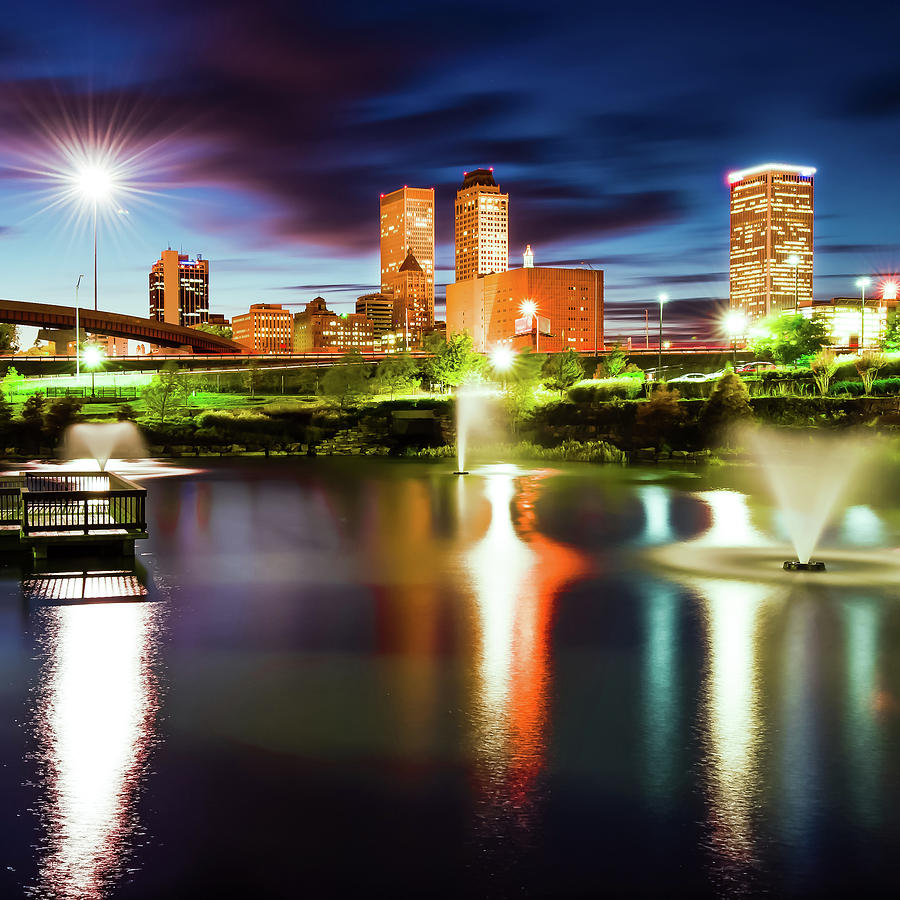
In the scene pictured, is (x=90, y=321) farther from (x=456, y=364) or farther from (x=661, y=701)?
(x=661, y=701)

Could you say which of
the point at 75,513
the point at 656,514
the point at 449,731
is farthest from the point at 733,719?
the point at 656,514

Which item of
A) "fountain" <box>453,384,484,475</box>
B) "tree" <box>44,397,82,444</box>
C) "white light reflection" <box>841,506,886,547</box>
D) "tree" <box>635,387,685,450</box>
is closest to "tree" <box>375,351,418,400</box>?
"fountain" <box>453,384,484,475</box>

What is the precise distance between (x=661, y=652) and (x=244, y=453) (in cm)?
5919

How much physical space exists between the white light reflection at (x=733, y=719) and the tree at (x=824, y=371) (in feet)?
171

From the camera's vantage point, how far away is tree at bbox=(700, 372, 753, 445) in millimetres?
64500

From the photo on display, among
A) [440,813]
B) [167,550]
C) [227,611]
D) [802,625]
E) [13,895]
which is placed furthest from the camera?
[167,550]

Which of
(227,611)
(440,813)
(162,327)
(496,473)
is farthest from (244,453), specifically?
(162,327)

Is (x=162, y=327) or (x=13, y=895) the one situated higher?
(x=162, y=327)

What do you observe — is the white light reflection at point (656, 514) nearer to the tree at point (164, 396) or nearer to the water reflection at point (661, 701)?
the water reflection at point (661, 701)

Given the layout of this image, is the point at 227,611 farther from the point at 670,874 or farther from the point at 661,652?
the point at 670,874

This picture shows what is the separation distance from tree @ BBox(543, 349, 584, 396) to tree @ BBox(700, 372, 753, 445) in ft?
69.9

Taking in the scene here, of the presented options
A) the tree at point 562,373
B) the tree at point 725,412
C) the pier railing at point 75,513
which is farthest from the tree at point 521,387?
the pier railing at point 75,513

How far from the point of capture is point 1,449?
235 feet

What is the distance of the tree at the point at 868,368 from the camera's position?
218 feet
